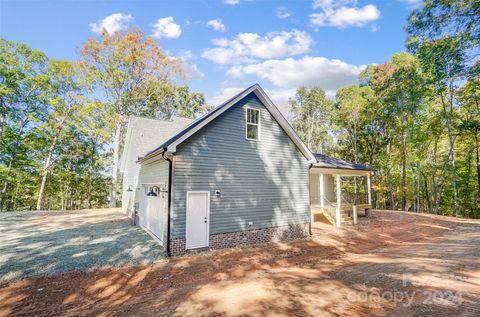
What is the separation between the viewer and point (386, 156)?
29.9 m

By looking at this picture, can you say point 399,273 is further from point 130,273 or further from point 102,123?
point 102,123

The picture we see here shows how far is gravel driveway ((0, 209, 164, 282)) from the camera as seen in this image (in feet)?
25.4

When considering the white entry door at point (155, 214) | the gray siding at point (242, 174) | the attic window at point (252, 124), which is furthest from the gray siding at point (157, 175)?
the attic window at point (252, 124)

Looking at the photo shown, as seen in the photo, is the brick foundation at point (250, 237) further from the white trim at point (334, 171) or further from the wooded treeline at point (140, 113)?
the wooded treeline at point (140, 113)

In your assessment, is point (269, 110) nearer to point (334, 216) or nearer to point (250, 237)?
point (250, 237)

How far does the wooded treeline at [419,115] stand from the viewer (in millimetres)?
14211

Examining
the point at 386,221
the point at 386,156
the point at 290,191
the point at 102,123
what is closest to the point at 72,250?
the point at 290,191

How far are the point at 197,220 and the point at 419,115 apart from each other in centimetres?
2543

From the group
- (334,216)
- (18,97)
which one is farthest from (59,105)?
(334,216)

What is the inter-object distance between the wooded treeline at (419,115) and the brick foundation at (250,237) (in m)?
13.8

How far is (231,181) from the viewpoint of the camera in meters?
10.3

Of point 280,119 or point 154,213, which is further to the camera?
point 280,119

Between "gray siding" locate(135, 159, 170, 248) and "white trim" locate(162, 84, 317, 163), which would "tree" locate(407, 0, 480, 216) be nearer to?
"white trim" locate(162, 84, 317, 163)

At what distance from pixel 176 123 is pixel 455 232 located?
1989 centimetres
